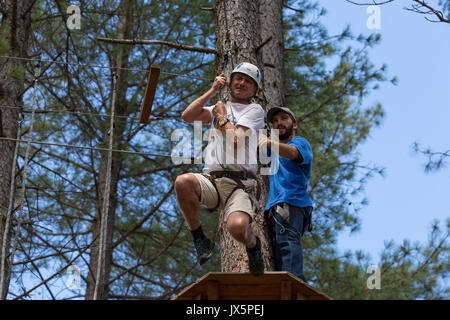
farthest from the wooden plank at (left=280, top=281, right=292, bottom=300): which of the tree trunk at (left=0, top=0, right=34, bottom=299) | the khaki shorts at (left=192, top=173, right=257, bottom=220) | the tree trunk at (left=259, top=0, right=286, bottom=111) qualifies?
the tree trunk at (left=0, top=0, right=34, bottom=299)

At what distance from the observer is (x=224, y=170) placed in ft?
12.4

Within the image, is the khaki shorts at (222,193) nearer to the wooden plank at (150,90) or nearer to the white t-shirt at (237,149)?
the white t-shirt at (237,149)

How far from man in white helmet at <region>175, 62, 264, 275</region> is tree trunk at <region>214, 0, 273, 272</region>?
0.52 m

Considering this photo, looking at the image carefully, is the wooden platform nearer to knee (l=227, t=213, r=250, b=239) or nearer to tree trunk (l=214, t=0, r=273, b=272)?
knee (l=227, t=213, r=250, b=239)

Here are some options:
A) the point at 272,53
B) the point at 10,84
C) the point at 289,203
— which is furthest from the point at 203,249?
the point at 10,84

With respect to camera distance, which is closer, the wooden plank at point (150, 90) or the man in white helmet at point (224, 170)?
the man in white helmet at point (224, 170)

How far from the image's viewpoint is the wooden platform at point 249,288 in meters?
3.29

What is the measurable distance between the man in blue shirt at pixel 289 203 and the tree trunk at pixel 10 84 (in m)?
3.47

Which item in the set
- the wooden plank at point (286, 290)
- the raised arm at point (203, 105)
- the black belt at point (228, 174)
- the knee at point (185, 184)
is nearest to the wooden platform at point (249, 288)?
the wooden plank at point (286, 290)

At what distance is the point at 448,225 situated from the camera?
932cm

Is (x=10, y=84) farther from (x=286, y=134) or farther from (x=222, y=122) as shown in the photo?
(x=222, y=122)
